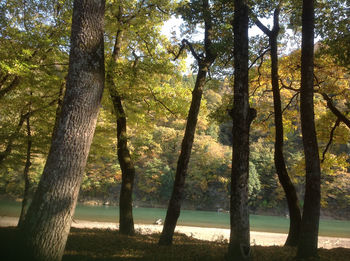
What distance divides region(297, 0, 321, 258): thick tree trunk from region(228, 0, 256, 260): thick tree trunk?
1.38 m

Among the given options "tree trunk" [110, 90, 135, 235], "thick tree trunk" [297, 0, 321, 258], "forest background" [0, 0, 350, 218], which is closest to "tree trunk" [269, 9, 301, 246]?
"forest background" [0, 0, 350, 218]

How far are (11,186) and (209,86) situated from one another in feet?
114

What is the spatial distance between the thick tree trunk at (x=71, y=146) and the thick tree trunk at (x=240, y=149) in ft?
10.6

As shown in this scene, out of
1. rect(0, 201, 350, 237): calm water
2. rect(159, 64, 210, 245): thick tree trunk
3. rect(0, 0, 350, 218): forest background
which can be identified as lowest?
rect(0, 201, 350, 237): calm water

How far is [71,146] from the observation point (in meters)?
3.67

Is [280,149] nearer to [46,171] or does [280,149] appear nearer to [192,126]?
[192,126]

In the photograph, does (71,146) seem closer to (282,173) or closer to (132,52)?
(282,173)

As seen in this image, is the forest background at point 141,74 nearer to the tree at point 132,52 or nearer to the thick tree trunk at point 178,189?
the tree at point 132,52

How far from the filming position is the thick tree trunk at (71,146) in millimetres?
3416

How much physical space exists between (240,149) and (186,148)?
246cm

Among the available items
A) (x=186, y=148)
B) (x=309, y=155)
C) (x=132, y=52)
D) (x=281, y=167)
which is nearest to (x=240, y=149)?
(x=309, y=155)

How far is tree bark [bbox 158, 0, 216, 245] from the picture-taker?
25.4 ft

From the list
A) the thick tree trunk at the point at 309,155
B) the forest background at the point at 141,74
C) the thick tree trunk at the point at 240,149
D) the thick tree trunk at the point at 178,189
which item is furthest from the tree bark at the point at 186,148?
the thick tree trunk at the point at 309,155

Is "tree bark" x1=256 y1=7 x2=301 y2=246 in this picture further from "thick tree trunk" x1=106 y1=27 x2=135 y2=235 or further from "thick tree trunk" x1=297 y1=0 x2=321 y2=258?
"thick tree trunk" x1=106 y1=27 x2=135 y2=235
